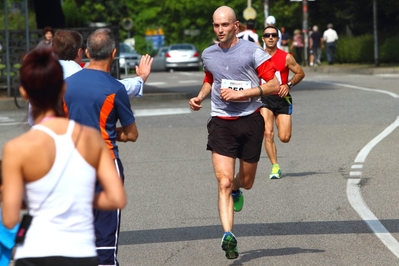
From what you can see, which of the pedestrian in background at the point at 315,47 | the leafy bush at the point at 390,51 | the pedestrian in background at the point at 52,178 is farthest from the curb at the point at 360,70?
the pedestrian in background at the point at 52,178

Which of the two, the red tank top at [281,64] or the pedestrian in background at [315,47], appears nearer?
the red tank top at [281,64]

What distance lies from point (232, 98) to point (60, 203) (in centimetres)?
384

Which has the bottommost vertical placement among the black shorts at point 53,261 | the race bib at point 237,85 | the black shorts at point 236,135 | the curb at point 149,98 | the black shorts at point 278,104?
the curb at point 149,98

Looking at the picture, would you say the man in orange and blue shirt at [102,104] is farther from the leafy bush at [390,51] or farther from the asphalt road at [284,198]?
the leafy bush at [390,51]

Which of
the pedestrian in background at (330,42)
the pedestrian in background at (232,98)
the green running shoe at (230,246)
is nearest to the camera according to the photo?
the green running shoe at (230,246)

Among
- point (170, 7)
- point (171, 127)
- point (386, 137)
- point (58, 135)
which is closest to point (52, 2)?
point (171, 127)

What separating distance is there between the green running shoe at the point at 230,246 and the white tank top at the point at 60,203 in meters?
3.42

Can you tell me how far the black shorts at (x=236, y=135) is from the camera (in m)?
7.99

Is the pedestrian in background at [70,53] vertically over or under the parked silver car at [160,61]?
over

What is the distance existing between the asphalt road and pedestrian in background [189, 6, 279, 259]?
675 mm

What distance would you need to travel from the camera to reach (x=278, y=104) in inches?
480

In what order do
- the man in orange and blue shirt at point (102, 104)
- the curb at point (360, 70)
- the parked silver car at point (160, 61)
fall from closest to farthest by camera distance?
the man in orange and blue shirt at point (102, 104) → the curb at point (360, 70) → the parked silver car at point (160, 61)

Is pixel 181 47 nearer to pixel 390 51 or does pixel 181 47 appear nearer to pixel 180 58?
pixel 180 58

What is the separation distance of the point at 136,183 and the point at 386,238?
4.42m
